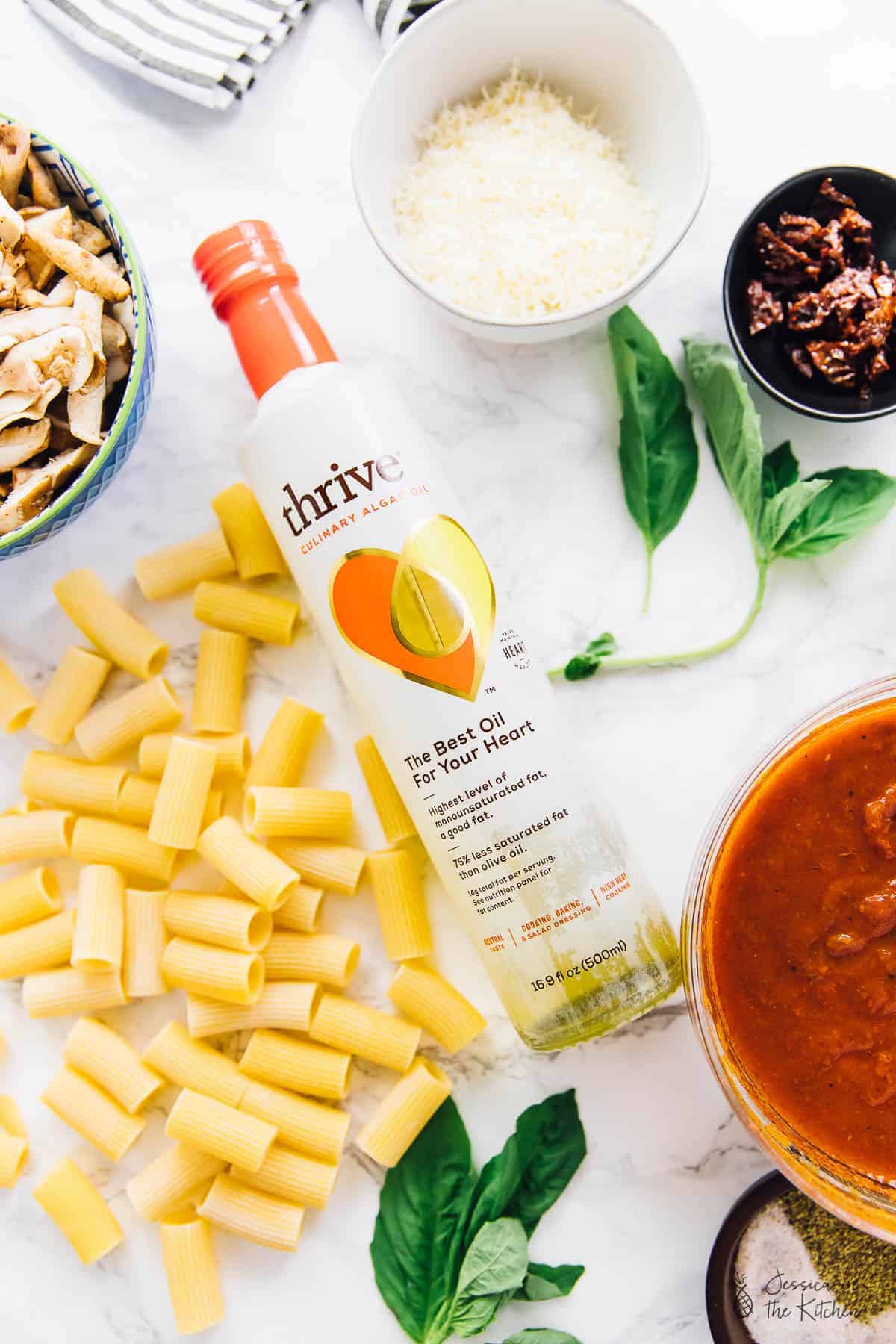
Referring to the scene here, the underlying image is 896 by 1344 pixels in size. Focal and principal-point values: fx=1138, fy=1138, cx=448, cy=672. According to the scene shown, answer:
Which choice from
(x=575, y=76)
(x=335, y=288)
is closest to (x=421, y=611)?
(x=335, y=288)

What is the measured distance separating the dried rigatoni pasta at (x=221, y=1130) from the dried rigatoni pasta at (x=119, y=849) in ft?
1.10

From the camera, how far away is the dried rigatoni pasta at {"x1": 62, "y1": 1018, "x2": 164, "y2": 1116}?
169cm

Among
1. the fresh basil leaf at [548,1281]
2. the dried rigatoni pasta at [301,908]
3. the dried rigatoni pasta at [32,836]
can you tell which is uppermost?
the dried rigatoni pasta at [32,836]

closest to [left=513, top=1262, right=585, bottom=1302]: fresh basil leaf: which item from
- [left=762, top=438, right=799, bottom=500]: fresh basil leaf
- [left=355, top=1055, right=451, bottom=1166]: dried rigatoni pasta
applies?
[left=355, top=1055, right=451, bottom=1166]: dried rigatoni pasta

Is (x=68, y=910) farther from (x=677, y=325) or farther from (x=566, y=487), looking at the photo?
(x=677, y=325)

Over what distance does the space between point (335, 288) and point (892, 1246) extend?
1.65 m

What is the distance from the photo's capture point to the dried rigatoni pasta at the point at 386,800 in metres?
1.69

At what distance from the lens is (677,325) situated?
1779mm

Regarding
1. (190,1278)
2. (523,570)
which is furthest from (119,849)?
(523,570)

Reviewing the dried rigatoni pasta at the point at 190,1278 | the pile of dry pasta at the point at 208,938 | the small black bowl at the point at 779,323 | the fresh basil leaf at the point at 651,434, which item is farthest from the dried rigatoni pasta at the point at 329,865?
the small black bowl at the point at 779,323

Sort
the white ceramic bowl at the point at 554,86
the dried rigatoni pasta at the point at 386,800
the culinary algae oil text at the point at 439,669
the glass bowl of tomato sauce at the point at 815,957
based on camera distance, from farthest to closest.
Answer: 1. the dried rigatoni pasta at the point at 386,800
2. the white ceramic bowl at the point at 554,86
3. the culinary algae oil text at the point at 439,669
4. the glass bowl of tomato sauce at the point at 815,957

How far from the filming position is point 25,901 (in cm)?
173

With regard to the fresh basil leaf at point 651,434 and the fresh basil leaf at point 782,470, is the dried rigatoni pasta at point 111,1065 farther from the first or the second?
the fresh basil leaf at point 782,470

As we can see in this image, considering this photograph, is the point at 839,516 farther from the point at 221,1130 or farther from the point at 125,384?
the point at 221,1130
